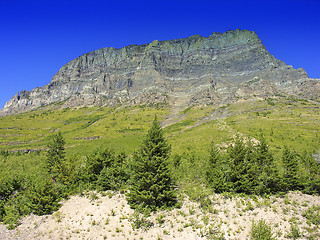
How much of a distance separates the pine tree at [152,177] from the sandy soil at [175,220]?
1409mm

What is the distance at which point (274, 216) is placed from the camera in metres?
20.3

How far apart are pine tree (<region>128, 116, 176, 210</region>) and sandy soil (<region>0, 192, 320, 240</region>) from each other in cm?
141

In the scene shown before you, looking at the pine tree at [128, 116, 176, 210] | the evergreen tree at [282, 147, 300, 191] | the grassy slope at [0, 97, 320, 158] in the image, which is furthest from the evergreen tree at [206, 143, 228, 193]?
the grassy slope at [0, 97, 320, 158]

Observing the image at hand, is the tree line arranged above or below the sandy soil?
above

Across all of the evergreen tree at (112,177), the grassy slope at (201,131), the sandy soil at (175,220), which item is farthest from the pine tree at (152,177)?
the grassy slope at (201,131)

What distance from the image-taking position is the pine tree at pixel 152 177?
22087mm

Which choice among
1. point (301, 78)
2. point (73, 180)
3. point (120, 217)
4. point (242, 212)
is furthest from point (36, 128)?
point (301, 78)

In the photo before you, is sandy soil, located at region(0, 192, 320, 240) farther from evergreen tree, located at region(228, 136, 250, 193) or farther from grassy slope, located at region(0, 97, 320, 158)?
grassy slope, located at region(0, 97, 320, 158)

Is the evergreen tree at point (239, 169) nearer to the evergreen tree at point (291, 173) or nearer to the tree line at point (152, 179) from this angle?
the tree line at point (152, 179)

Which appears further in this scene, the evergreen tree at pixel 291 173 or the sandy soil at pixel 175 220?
the evergreen tree at pixel 291 173

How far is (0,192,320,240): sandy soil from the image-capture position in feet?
60.9

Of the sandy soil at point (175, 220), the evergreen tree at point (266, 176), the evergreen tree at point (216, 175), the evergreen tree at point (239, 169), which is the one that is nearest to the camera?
the sandy soil at point (175, 220)

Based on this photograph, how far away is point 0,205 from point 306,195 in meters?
36.5

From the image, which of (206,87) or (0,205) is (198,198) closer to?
(0,205)
